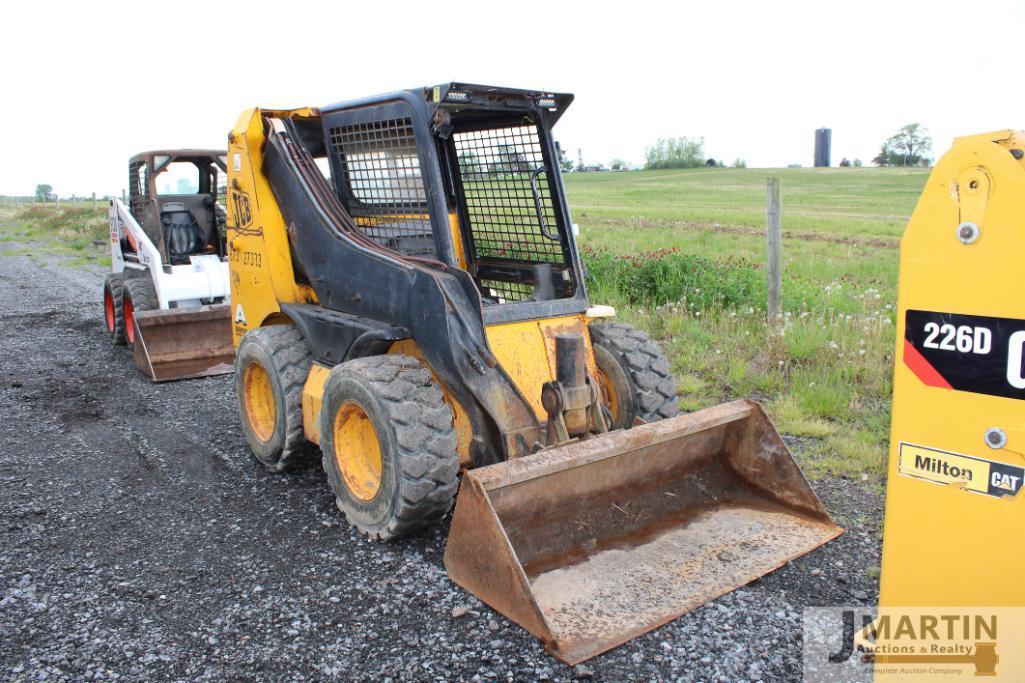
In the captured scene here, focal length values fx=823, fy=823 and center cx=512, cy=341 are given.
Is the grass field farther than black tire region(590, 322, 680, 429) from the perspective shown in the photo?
Yes

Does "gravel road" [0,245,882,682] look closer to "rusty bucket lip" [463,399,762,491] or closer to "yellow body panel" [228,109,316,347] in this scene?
"rusty bucket lip" [463,399,762,491]

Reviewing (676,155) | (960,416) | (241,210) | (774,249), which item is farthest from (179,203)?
(676,155)

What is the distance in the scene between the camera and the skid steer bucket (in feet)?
25.8

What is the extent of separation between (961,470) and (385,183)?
348 cm

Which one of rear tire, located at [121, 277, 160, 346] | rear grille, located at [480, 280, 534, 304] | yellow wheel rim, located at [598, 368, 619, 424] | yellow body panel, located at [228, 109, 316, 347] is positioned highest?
yellow body panel, located at [228, 109, 316, 347]

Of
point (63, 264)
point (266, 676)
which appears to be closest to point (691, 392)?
point (266, 676)

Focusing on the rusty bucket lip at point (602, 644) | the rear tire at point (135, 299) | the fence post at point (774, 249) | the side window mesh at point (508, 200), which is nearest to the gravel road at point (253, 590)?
the rusty bucket lip at point (602, 644)

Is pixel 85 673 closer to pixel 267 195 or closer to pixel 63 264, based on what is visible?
pixel 267 195

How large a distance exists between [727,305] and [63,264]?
1668cm

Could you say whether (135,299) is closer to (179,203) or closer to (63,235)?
(179,203)

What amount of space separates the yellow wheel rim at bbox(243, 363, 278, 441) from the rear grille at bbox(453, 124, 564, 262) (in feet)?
5.79

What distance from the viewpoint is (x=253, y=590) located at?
3822mm

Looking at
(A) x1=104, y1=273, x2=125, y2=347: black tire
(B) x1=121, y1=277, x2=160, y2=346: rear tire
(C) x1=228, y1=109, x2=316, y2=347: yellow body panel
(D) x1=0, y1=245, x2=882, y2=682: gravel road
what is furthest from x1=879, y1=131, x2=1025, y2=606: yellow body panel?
(A) x1=104, y1=273, x2=125, y2=347: black tire

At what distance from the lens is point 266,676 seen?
3.17 metres
